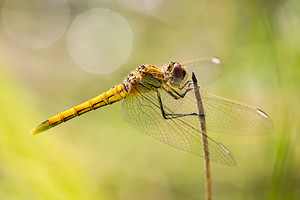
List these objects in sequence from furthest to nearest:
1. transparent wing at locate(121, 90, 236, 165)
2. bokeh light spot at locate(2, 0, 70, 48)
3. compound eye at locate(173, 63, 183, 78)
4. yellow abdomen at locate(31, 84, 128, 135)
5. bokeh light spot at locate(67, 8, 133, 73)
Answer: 1. bokeh light spot at locate(2, 0, 70, 48)
2. bokeh light spot at locate(67, 8, 133, 73)
3. yellow abdomen at locate(31, 84, 128, 135)
4. compound eye at locate(173, 63, 183, 78)
5. transparent wing at locate(121, 90, 236, 165)

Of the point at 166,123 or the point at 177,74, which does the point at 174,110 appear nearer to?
the point at 166,123

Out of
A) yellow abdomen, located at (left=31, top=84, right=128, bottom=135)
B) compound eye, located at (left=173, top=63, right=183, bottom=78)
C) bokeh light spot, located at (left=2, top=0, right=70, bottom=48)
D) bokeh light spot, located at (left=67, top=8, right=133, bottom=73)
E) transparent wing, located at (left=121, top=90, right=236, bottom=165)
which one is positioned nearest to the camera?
transparent wing, located at (left=121, top=90, right=236, bottom=165)

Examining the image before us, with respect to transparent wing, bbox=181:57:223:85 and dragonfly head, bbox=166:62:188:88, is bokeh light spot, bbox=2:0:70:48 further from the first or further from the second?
dragonfly head, bbox=166:62:188:88

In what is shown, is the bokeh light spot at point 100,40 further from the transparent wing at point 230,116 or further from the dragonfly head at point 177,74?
the transparent wing at point 230,116

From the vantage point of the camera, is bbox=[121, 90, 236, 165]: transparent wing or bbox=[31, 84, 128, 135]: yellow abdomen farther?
bbox=[31, 84, 128, 135]: yellow abdomen

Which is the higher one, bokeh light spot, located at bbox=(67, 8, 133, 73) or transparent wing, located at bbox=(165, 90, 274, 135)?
bokeh light spot, located at bbox=(67, 8, 133, 73)

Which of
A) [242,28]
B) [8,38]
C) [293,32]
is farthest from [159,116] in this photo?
[8,38]

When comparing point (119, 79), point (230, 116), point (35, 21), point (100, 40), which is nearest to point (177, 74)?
point (230, 116)

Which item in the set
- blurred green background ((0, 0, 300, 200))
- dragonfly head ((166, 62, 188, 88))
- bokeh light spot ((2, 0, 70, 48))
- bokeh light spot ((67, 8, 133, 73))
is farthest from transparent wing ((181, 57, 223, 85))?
bokeh light spot ((2, 0, 70, 48))
